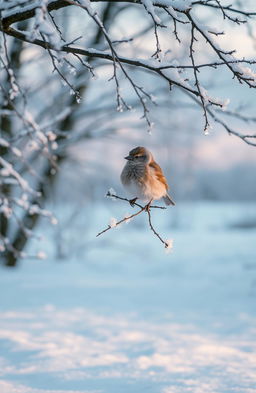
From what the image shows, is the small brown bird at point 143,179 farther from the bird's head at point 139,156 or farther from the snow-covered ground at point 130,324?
the snow-covered ground at point 130,324

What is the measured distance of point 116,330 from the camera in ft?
22.2

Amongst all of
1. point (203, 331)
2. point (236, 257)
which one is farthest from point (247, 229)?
point (203, 331)

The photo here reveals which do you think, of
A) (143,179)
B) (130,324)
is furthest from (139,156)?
(130,324)

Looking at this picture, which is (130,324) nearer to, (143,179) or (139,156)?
(143,179)

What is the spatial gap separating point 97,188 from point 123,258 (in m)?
3.22

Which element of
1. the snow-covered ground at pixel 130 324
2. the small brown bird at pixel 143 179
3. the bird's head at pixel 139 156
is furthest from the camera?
the snow-covered ground at pixel 130 324

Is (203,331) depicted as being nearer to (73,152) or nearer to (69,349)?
(69,349)

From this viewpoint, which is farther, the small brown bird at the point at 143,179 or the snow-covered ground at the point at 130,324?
the snow-covered ground at the point at 130,324

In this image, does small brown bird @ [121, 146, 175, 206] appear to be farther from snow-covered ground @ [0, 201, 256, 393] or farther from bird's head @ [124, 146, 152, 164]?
snow-covered ground @ [0, 201, 256, 393]

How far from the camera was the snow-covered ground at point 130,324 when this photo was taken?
476 centimetres

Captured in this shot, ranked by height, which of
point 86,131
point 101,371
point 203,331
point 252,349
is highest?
point 86,131

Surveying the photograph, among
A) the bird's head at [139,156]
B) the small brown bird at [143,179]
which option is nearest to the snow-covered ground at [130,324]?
the small brown bird at [143,179]

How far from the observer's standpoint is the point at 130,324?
7.18 meters

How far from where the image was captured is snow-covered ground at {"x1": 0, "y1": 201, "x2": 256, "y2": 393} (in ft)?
15.6
